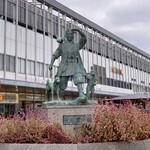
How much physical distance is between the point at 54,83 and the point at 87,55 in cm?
4022

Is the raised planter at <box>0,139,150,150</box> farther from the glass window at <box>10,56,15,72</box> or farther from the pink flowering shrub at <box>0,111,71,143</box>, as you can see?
the glass window at <box>10,56,15,72</box>

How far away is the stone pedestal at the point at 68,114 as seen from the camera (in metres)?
10.2

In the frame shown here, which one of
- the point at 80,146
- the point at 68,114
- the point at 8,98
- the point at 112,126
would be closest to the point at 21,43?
the point at 8,98

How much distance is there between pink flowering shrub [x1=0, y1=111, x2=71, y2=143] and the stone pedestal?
144 centimetres

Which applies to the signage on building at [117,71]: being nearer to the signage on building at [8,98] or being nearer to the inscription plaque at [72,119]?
the signage on building at [8,98]

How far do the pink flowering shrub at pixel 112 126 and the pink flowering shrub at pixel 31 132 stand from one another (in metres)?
0.56

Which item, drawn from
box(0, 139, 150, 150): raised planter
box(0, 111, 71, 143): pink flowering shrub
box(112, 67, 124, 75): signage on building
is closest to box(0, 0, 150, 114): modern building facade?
box(112, 67, 124, 75): signage on building

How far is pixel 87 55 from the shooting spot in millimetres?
51719

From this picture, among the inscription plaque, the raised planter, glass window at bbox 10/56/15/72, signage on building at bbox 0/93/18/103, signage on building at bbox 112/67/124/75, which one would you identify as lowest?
the raised planter

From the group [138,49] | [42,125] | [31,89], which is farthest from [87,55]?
[42,125]

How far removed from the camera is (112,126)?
8.22 m

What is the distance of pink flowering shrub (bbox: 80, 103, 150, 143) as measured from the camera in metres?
8.19

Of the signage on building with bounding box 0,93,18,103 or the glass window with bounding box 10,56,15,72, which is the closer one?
the signage on building with bounding box 0,93,18,103

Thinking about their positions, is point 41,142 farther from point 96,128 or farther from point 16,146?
point 96,128
